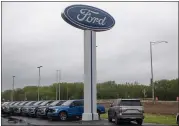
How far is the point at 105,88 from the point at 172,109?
6404 centimetres

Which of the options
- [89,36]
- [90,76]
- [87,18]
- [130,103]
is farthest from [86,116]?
[87,18]

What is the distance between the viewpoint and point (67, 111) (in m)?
27.2

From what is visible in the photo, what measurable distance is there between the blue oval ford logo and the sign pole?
0.64 meters

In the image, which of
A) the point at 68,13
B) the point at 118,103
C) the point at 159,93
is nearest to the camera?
the point at 118,103

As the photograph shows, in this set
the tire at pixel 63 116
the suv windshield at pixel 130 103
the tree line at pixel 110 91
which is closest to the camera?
the suv windshield at pixel 130 103

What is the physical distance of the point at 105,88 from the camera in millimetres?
103375

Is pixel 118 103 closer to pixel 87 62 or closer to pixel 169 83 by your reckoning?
pixel 87 62

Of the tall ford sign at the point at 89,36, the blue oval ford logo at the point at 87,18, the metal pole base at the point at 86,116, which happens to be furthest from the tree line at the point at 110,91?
the metal pole base at the point at 86,116

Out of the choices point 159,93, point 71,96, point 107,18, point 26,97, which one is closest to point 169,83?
point 159,93

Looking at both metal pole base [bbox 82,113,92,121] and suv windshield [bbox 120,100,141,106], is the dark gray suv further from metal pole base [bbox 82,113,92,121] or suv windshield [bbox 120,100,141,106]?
metal pole base [bbox 82,113,92,121]

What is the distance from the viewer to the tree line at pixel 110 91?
283 ft

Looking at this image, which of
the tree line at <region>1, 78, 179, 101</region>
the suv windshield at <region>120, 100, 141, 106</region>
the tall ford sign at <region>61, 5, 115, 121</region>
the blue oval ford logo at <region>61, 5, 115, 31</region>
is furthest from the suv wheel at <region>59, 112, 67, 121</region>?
the tree line at <region>1, 78, 179, 101</region>

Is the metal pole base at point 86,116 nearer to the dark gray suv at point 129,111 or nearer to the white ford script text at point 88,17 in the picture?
the dark gray suv at point 129,111

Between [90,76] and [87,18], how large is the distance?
14.4 ft
